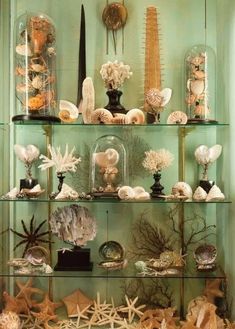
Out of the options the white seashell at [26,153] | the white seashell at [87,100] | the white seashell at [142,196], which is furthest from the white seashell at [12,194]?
the white seashell at [142,196]

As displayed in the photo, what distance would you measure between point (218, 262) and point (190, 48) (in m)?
1.13

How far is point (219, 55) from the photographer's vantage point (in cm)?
262

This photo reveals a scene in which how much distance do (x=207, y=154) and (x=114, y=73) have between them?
0.62 metres

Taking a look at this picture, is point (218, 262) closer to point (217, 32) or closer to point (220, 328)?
point (220, 328)

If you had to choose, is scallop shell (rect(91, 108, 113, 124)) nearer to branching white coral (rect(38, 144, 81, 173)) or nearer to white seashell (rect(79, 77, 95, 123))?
white seashell (rect(79, 77, 95, 123))

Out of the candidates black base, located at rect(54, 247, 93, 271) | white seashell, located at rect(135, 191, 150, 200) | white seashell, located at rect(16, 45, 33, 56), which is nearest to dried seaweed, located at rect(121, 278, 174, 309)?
black base, located at rect(54, 247, 93, 271)

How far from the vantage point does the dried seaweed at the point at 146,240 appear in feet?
8.71

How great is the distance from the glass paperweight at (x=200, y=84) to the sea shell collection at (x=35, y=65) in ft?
2.30

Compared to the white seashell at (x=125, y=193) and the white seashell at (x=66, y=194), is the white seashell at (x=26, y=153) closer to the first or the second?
the white seashell at (x=66, y=194)

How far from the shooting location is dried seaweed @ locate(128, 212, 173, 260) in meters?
2.66

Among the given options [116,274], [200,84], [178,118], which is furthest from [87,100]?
[116,274]

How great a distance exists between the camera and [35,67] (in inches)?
98.1

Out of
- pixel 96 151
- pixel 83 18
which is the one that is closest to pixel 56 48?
Result: pixel 83 18

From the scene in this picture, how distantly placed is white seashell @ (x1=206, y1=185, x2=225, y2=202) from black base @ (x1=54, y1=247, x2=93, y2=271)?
0.66 meters
